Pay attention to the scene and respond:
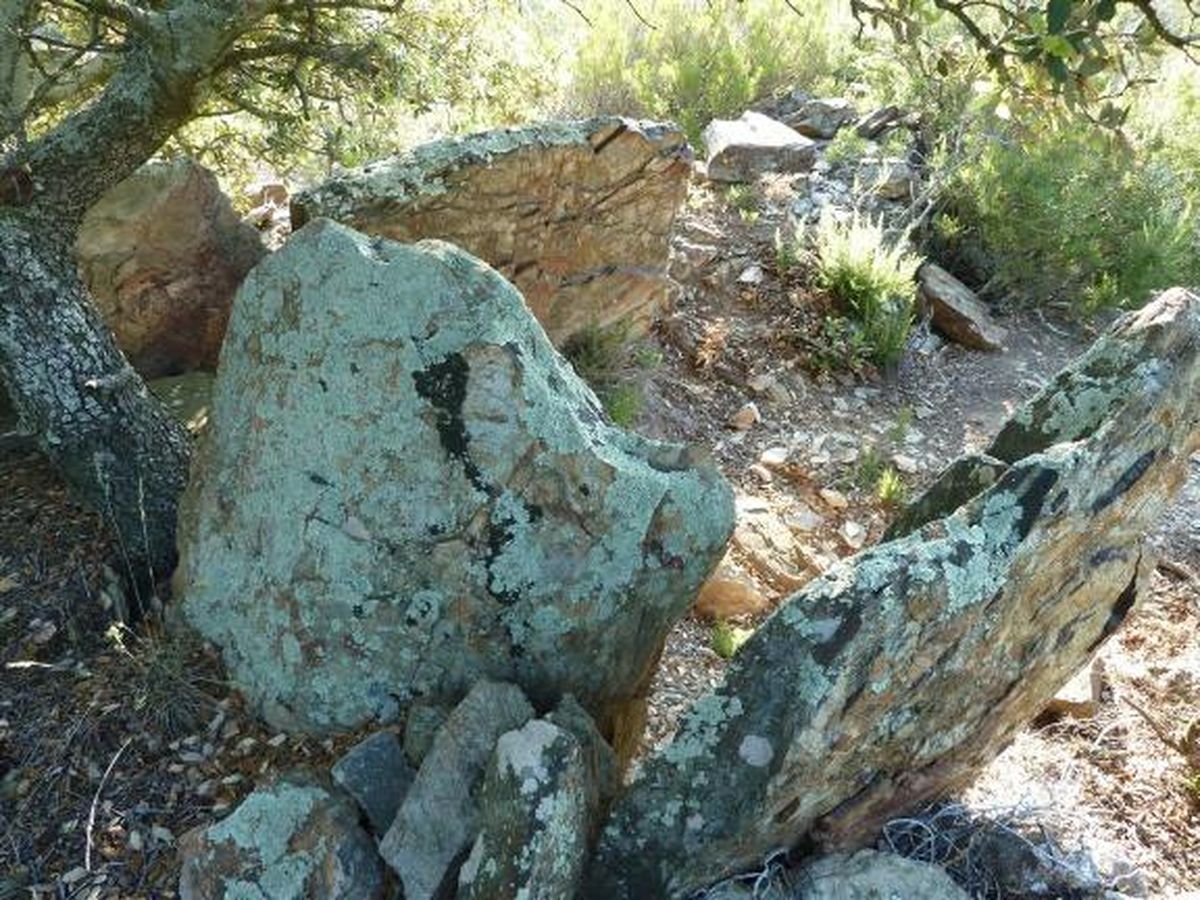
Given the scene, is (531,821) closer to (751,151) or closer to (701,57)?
(751,151)

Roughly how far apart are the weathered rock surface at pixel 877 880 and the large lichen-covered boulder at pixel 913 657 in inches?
3.8

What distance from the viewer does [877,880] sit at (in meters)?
2.83

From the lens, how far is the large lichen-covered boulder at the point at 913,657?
2605mm

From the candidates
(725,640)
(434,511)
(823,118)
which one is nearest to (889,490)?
(725,640)

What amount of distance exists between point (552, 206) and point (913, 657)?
12.2ft

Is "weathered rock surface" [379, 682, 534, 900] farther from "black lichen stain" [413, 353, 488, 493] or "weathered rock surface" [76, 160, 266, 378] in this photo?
"weathered rock surface" [76, 160, 266, 378]

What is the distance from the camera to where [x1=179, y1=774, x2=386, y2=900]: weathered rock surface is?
2.67m

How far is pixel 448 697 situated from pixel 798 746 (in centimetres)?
113

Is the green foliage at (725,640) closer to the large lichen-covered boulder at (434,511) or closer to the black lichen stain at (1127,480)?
the large lichen-covered boulder at (434,511)

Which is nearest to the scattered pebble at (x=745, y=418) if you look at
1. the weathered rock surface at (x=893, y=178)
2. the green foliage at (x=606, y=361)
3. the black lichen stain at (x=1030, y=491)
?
the green foliage at (x=606, y=361)

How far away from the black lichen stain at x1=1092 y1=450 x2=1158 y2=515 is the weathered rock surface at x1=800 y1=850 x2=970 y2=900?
1080 mm

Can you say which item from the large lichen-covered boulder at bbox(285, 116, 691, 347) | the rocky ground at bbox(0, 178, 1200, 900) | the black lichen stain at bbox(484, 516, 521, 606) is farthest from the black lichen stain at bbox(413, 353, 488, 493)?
the large lichen-covered boulder at bbox(285, 116, 691, 347)

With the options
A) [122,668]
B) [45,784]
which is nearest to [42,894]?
[45,784]

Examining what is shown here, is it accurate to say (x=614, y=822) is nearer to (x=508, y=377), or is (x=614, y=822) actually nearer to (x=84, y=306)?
(x=508, y=377)
